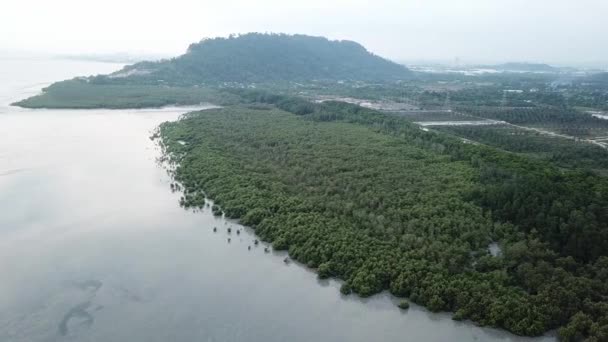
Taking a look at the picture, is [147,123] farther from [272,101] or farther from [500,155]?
[500,155]

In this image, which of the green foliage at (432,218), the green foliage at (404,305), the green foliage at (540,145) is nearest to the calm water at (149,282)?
the green foliage at (404,305)

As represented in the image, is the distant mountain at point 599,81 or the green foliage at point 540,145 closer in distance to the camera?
the green foliage at point 540,145

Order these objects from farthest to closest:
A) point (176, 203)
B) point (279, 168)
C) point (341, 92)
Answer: point (341, 92) → point (279, 168) → point (176, 203)

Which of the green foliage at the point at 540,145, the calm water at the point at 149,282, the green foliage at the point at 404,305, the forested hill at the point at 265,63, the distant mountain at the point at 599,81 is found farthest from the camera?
the distant mountain at the point at 599,81

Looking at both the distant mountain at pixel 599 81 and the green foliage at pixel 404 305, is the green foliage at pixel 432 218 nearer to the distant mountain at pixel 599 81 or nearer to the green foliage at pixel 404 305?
the green foliage at pixel 404 305

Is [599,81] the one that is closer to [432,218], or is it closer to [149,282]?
[432,218]

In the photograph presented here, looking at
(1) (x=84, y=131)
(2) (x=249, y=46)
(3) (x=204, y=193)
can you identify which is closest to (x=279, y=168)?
(3) (x=204, y=193)

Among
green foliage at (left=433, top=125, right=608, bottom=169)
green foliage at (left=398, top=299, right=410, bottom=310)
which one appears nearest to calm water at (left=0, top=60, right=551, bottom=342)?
green foliage at (left=398, top=299, right=410, bottom=310)
